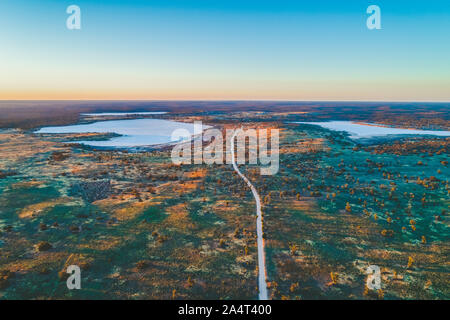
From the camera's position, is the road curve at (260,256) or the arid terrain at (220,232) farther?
the arid terrain at (220,232)

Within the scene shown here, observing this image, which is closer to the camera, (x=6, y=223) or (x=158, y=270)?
(x=158, y=270)

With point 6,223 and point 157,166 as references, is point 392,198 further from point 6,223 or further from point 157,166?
point 6,223

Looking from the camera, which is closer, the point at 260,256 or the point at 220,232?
the point at 260,256

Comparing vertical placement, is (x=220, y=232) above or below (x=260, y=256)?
above

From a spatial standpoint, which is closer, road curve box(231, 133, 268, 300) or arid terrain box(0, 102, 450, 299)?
road curve box(231, 133, 268, 300)

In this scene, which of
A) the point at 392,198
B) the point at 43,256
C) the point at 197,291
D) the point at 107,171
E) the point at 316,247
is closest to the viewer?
the point at 197,291
